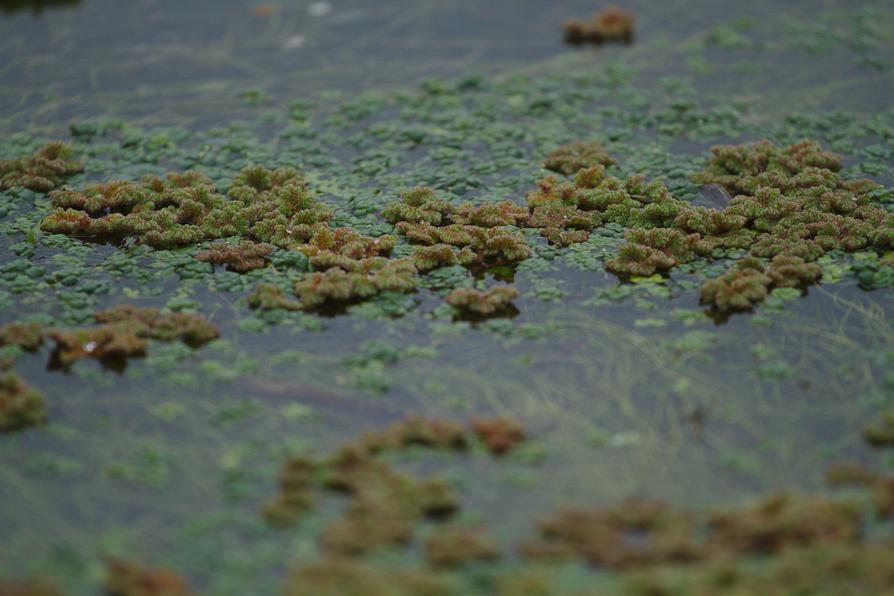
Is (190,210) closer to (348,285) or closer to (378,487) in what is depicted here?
(348,285)

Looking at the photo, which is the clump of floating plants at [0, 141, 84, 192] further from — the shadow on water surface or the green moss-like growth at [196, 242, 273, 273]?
the shadow on water surface

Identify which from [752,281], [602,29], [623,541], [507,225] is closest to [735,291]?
→ [752,281]

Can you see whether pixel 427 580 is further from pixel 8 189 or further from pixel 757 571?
pixel 8 189

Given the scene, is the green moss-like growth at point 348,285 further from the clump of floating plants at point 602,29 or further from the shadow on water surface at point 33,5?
the shadow on water surface at point 33,5

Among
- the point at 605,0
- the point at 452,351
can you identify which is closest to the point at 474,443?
the point at 452,351

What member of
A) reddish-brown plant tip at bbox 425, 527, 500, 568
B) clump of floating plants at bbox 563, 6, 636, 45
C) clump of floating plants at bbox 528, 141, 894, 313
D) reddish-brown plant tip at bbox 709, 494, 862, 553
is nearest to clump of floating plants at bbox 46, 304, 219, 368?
reddish-brown plant tip at bbox 425, 527, 500, 568
